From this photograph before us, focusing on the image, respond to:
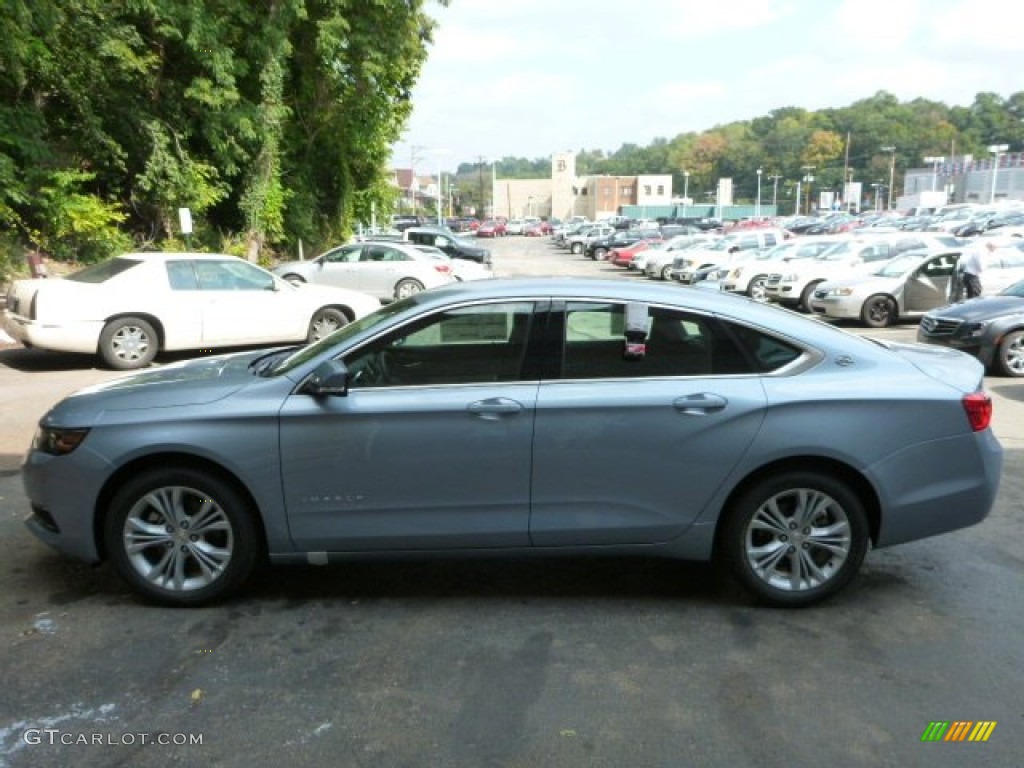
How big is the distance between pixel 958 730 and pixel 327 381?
9.46 feet

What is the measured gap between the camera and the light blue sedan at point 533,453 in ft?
13.4

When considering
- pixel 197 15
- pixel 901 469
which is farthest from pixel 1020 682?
pixel 197 15

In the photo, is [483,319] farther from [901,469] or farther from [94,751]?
[94,751]

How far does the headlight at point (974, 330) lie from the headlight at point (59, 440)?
34.8 ft

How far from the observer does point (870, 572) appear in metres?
4.80

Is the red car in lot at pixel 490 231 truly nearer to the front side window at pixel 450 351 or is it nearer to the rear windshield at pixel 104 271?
the rear windshield at pixel 104 271

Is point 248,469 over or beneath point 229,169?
beneath

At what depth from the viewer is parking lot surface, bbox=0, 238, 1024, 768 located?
3.13 metres

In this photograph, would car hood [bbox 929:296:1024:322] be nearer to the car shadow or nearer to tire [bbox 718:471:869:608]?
tire [bbox 718:471:869:608]

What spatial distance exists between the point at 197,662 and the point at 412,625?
0.94m

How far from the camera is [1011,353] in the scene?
11055 millimetres

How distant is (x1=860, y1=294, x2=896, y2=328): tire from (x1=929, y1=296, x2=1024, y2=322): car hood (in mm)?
4169

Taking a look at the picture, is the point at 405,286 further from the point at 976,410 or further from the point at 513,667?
the point at 513,667

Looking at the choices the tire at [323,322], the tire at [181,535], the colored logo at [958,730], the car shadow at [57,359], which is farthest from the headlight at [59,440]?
the tire at [323,322]
